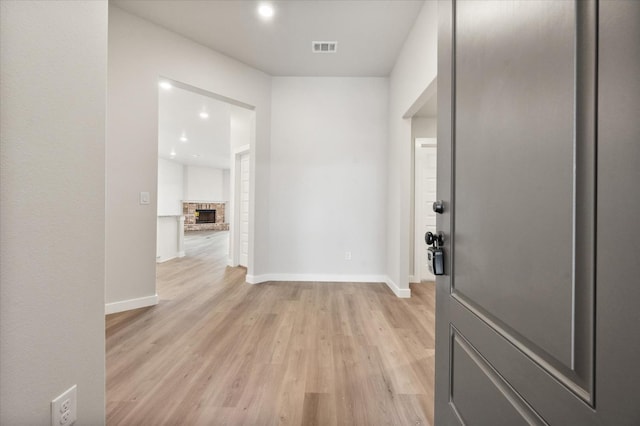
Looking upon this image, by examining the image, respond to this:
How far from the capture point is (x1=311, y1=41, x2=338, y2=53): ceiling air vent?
3.22 meters

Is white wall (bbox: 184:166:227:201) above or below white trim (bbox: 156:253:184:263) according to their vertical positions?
above

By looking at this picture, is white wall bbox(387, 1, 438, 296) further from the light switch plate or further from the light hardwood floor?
the light switch plate

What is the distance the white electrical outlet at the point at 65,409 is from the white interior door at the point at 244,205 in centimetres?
410

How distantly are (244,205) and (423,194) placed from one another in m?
3.18

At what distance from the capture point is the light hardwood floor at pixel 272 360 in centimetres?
141

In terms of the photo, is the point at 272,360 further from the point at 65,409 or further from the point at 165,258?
the point at 165,258

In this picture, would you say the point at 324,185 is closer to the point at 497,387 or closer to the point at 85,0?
the point at 85,0

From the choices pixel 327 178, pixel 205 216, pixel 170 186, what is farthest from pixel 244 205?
pixel 205 216

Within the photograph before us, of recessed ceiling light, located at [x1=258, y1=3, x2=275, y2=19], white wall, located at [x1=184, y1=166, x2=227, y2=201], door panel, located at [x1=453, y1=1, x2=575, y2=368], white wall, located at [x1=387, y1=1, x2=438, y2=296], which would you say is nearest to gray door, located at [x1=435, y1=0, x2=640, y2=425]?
door panel, located at [x1=453, y1=1, x2=575, y2=368]

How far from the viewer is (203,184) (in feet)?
42.5

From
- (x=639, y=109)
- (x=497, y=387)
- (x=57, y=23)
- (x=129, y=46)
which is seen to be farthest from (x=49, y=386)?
(x=129, y=46)

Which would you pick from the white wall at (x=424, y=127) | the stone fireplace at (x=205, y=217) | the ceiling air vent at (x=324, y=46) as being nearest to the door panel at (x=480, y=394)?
the ceiling air vent at (x=324, y=46)

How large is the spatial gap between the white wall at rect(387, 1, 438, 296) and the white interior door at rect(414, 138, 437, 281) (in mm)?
564

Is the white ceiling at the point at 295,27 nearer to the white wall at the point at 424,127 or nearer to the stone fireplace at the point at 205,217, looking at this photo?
the white wall at the point at 424,127
